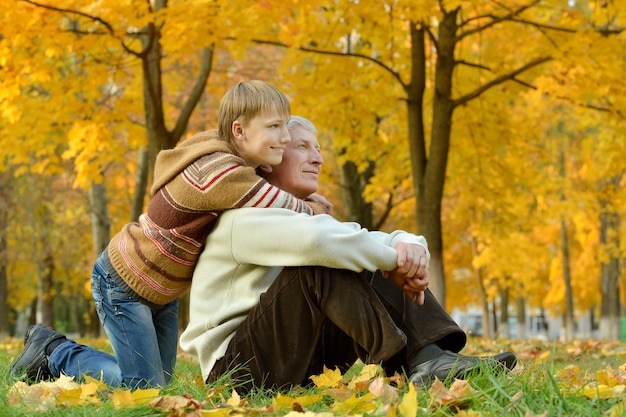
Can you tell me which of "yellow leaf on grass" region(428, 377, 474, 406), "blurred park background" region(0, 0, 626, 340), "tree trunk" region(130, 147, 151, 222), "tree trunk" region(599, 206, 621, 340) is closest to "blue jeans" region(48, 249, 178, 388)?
"yellow leaf on grass" region(428, 377, 474, 406)

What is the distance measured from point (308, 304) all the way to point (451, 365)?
1.84ft

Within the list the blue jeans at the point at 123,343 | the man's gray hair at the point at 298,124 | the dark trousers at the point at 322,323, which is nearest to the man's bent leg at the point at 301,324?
the dark trousers at the point at 322,323

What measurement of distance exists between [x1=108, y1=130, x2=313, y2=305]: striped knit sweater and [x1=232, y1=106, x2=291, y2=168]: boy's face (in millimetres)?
68

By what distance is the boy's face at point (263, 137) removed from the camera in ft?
10.5

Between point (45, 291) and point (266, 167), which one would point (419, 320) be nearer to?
point (266, 167)

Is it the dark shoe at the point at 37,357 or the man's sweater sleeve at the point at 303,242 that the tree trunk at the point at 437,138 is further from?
the man's sweater sleeve at the point at 303,242

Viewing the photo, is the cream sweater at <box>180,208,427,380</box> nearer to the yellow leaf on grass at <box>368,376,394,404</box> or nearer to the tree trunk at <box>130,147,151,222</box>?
the yellow leaf on grass at <box>368,376,394,404</box>

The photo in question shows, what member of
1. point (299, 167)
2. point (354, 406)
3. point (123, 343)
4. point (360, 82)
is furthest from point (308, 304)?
point (360, 82)

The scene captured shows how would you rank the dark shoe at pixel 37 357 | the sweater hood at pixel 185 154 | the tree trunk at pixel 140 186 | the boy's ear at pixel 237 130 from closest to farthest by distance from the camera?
the sweater hood at pixel 185 154, the boy's ear at pixel 237 130, the dark shoe at pixel 37 357, the tree trunk at pixel 140 186

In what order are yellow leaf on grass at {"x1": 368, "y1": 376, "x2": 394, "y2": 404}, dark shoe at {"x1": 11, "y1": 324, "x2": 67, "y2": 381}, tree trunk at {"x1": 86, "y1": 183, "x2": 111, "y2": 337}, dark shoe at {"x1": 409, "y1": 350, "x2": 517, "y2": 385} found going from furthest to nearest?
tree trunk at {"x1": 86, "y1": 183, "x2": 111, "y2": 337}
dark shoe at {"x1": 11, "y1": 324, "x2": 67, "y2": 381}
dark shoe at {"x1": 409, "y1": 350, "x2": 517, "y2": 385}
yellow leaf on grass at {"x1": 368, "y1": 376, "x2": 394, "y2": 404}

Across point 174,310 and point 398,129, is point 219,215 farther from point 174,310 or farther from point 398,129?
point 398,129

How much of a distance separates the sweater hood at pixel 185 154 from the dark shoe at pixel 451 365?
1.04 m

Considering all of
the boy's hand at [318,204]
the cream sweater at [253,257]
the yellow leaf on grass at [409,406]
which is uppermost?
the boy's hand at [318,204]

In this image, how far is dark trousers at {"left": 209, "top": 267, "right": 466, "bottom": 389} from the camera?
2855 mm
